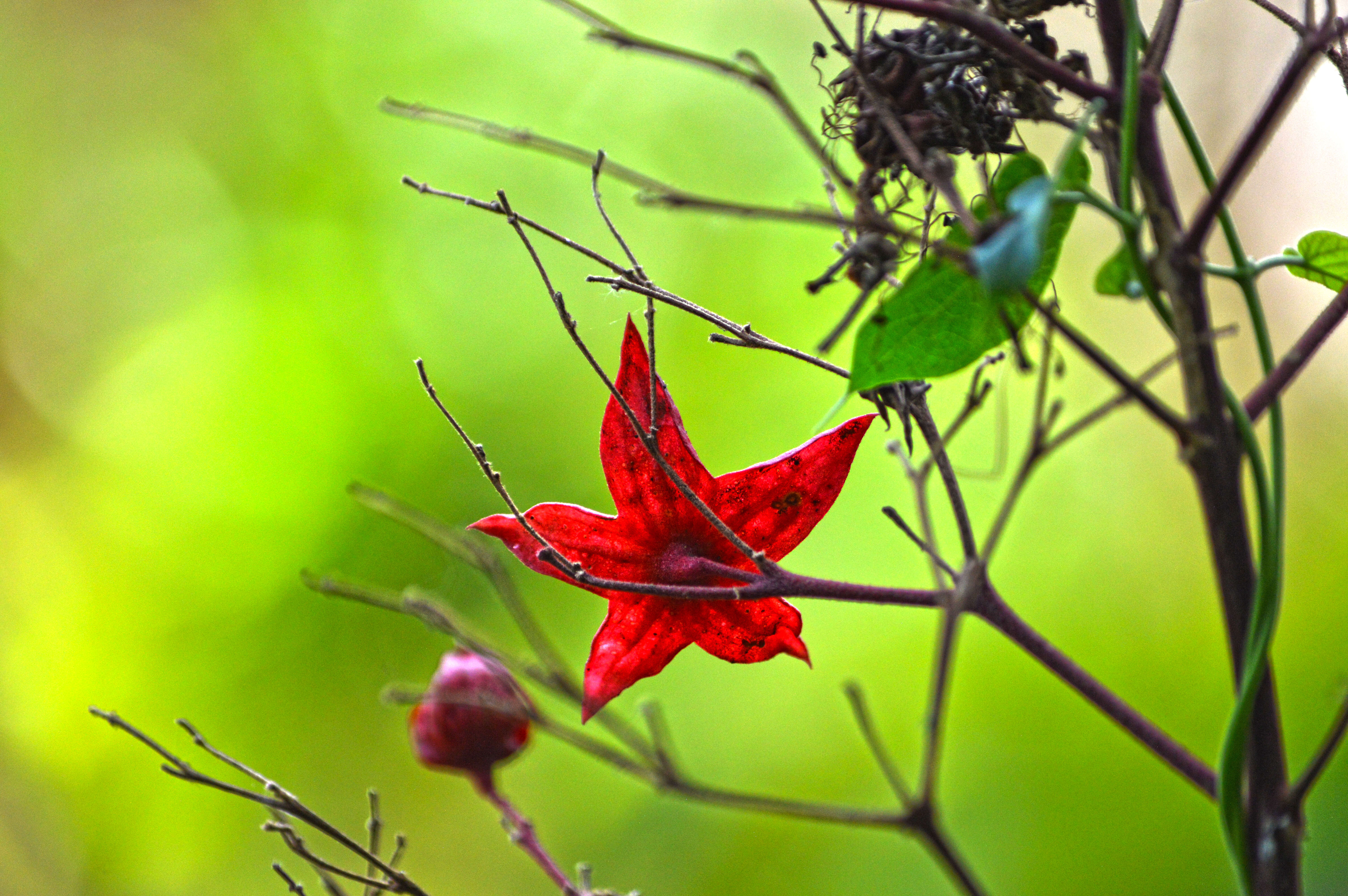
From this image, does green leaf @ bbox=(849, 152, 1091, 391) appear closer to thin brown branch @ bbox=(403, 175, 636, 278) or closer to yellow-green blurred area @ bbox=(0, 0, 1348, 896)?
thin brown branch @ bbox=(403, 175, 636, 278)

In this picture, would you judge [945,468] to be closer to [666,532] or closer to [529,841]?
[666,532]

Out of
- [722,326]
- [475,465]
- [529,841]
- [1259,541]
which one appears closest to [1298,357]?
[1259,541]

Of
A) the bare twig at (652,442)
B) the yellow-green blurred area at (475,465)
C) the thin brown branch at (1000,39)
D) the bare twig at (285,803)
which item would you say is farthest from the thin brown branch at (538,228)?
the yellow-green blurred area at (475,465)

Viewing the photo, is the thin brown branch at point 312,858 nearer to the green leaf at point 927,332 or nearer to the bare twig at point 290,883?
the bare twig at point 290,883

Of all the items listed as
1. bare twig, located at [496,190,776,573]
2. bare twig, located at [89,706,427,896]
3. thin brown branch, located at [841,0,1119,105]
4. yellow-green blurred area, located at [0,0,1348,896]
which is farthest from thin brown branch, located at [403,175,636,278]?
yellow-green blurred area, located at [0,0,1348,896]

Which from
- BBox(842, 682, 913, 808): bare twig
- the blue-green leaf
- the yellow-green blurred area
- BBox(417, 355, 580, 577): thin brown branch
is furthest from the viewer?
the yellow-green blurred area

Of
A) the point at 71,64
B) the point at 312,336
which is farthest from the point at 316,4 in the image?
the point at 312,336
